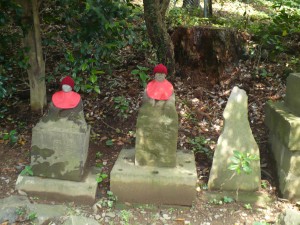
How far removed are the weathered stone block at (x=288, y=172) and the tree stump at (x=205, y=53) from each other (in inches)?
76.5

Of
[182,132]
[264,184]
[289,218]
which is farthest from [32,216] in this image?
[264,184]

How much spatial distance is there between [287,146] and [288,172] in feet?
0.99

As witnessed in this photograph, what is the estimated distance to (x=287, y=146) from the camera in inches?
139

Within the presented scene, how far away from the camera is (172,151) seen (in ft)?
12.1

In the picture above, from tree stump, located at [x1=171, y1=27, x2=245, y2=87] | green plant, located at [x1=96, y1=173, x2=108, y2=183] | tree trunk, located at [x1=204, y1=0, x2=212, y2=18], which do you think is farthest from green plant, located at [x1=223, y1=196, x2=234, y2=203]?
tree trunk, located at [x1=204, y1=0, x2=212, y2=18]

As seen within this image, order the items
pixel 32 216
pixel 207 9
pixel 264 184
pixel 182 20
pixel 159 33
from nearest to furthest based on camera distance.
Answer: pixel 32 216 → pixel 264 184 → pixel 159 33 → pixel 182 20 → pixel 207 9

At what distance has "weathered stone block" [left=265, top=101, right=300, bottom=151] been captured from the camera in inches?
136

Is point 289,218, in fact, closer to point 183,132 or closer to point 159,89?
point 159,89

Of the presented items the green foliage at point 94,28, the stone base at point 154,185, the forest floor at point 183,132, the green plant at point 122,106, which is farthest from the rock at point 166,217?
the green plant at point 122,106

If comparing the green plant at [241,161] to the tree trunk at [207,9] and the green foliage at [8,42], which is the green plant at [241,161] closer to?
the green foliage at [8,42]

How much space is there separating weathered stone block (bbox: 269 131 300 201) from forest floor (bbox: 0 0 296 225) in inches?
4.8

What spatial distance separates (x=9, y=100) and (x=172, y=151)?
9.65 feet

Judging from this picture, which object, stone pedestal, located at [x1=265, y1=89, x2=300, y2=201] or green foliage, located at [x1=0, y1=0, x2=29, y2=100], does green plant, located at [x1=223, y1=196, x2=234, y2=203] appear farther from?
green foliage, located at [x1=0, y1=0, x2=29, y2=100]

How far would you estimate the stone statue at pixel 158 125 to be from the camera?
11.5 ft
